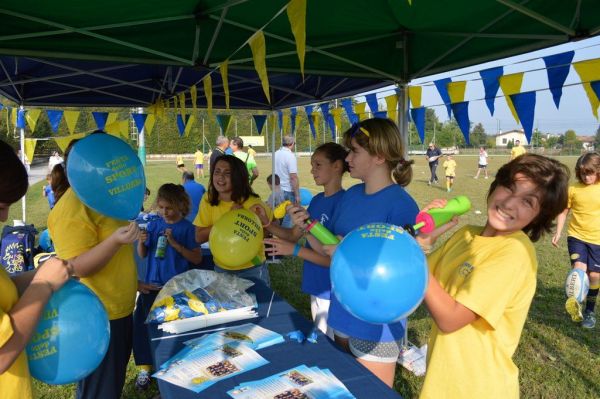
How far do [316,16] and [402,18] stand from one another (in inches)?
24.2

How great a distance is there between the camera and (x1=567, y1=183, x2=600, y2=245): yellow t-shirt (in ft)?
12.8

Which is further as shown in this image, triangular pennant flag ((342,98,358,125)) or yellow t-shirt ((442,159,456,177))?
yellow t-shirt ((442,159,456,177))

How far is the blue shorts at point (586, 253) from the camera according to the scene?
12.8ft

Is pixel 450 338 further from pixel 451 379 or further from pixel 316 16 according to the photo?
pixel 316 16

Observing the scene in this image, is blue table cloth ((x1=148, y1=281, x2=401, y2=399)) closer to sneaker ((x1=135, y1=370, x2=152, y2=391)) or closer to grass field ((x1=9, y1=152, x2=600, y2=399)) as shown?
sneaker ((x1=135, y1=370, x2=152, y2=391))

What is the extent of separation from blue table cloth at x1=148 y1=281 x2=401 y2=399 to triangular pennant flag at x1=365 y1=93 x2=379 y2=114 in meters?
2.66

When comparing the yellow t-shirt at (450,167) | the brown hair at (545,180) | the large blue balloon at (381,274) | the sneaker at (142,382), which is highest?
the brown hair at (545,180)

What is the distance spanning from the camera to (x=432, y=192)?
13.5 meters

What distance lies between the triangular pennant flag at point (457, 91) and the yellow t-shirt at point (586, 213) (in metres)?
1.71

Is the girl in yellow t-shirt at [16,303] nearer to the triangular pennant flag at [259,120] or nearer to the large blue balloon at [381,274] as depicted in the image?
the large blue balloon at [381,274]

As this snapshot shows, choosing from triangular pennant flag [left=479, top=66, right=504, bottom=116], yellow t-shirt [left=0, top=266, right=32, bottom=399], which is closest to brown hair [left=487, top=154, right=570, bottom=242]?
yellow t-shirt [left=0, top=266, right=32, bottom=399]

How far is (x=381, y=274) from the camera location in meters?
0.98

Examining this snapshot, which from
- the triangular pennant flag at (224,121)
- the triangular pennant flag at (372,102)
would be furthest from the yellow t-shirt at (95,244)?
the triangular pennant flag at (224,121)

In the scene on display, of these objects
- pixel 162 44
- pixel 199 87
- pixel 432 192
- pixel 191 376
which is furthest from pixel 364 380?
pixel 432 192
